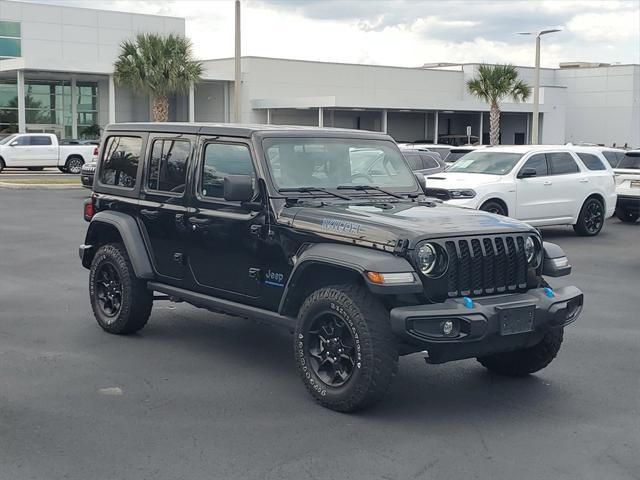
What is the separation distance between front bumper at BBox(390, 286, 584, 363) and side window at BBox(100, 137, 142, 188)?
3.54m

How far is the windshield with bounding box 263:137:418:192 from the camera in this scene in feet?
23.4

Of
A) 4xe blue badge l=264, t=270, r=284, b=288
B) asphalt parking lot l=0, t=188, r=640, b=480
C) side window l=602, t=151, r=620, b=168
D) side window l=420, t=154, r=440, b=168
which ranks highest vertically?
side window l=602, t=151, r=620, b=168

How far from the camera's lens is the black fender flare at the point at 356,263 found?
5820 mm

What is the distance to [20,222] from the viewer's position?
722 inches

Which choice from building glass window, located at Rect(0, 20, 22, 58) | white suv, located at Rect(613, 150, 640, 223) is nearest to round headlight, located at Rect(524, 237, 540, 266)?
white suv, located at Rect(613, 150, 640, 223)

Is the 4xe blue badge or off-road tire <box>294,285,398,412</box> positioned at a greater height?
the 4xe blue badge

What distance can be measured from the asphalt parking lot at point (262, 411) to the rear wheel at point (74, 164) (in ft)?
93.2

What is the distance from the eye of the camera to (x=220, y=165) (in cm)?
744

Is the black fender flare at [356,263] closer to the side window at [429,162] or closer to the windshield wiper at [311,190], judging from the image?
the windshield wiper at [311,190]

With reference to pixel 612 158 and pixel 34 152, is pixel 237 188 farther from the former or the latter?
pixel 34 152

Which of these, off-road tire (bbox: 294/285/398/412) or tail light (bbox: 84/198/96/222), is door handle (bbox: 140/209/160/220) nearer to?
tail light (bbox: 84/198/96/222)

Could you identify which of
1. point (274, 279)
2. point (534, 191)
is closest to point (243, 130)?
point (274, 279)

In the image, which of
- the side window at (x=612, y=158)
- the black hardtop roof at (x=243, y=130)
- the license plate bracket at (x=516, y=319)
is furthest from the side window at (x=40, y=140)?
the license plate bracket at (x=516, y=319)

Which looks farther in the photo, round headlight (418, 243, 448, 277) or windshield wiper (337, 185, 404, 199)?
windshield wiper (337, 185, 404, 199)
